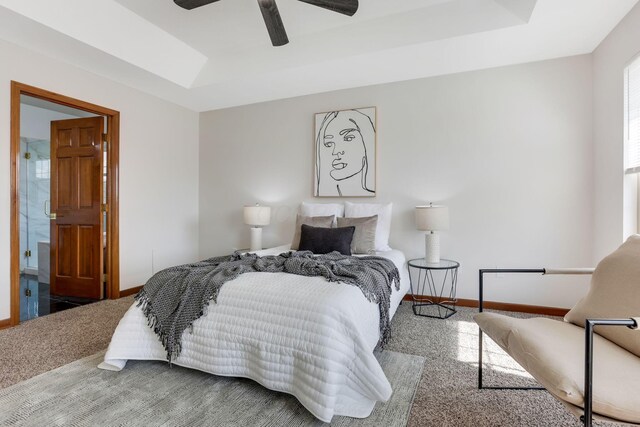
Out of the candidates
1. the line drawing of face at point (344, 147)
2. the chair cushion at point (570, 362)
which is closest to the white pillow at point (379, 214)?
the line drawing of face at point (344, 147)

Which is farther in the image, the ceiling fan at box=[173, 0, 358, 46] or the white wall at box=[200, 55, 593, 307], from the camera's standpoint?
the white wall at box=[200, 55, 593, 307]

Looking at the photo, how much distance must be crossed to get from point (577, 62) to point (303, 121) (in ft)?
9.39

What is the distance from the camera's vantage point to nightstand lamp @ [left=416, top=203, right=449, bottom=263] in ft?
10.5

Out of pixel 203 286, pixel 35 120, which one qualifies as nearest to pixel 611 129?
pixel 203 286

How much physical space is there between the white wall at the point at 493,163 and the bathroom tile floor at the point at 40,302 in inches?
110

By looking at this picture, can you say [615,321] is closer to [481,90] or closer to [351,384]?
[351,384]

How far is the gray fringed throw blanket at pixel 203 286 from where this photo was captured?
197 centimetres

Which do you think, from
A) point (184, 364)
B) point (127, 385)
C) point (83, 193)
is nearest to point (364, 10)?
point (184, 364)

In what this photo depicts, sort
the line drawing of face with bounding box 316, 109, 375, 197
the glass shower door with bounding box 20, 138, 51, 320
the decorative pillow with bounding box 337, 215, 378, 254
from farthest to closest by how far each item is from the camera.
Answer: the glass shower door with bounding box 20, 138, 51, 320 → the line drawing of face with bounding box 316, 109, 375, 197 → the decorative pillow with bounding box 337, 215, 378, 254

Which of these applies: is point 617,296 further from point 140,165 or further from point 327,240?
point 140,165

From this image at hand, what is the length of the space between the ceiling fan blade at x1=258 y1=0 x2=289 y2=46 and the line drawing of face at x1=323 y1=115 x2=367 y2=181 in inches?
53.4

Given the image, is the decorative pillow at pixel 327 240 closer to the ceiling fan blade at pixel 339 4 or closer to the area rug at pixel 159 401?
the area rug at pixel 159 401

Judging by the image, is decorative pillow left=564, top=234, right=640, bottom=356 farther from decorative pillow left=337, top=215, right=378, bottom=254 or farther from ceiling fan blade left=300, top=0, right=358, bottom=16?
ceiling fan blade left=300, top=0, right=358, bottom=16

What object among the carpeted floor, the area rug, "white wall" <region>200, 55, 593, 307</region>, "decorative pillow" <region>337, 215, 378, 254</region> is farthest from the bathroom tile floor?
"decorative pillow" <region>337, 215, 378, 254</region>
